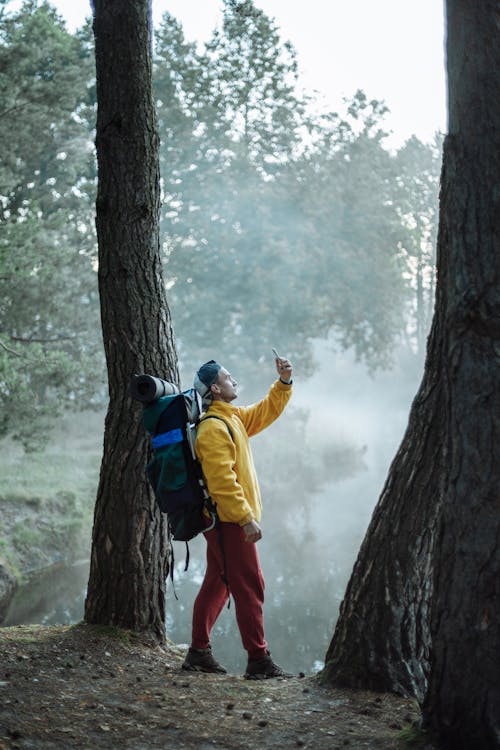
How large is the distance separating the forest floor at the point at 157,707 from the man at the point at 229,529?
0.23 meters

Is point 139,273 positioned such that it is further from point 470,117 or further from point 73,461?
point 73,461

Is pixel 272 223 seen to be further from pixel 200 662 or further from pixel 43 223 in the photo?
pixel 200 662

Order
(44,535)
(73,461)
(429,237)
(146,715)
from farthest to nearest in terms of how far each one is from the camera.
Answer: (429,237)
(73,461)
(44,535)
(146,715)

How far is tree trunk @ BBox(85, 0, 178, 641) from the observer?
239 inches

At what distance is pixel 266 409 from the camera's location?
5820 mm

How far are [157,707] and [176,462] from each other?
4.40 feet

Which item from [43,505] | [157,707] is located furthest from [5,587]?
[157,707]

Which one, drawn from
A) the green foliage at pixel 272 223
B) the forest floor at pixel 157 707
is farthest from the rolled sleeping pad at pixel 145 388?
the green foliage at pixel 272 223

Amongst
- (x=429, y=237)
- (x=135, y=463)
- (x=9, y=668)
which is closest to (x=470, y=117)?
(x=135, y=463)

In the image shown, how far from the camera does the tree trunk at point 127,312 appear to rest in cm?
606

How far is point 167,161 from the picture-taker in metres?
27.8

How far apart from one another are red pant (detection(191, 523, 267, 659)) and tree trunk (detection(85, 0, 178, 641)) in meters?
0.67

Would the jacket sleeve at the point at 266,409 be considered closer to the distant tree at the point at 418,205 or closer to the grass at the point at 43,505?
the grass at the point at 43,505

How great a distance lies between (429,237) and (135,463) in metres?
28.7
